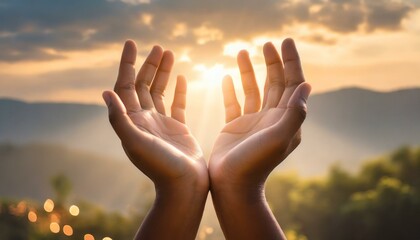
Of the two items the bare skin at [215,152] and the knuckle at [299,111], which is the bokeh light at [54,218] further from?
the knuckle at [299,111]

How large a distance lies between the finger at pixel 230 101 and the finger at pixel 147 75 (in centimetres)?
30

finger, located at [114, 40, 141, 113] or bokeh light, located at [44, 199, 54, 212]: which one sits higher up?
finger, located at [114, 40, 141, 113]

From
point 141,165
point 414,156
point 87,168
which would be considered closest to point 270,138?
point 141,165

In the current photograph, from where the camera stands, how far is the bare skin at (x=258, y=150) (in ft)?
5.98

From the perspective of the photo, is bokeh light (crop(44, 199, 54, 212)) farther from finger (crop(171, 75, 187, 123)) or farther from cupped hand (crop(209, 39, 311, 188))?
cupped hand (crop(209, 39, 311, 188))

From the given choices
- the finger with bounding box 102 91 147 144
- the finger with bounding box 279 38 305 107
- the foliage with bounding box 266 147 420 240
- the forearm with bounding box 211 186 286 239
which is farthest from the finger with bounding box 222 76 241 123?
the foliage with bounding box 266 147 420 240

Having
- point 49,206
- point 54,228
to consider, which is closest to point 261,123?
point 54,228

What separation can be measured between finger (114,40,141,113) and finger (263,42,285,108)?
0.47m

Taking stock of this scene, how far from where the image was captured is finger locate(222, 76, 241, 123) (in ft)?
7.43

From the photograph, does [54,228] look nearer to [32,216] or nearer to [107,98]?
[32,216]

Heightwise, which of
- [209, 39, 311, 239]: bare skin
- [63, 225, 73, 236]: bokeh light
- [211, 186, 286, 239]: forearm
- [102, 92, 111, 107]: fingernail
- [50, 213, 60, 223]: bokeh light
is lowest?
[63, 225, 73, 236]: bokeh light

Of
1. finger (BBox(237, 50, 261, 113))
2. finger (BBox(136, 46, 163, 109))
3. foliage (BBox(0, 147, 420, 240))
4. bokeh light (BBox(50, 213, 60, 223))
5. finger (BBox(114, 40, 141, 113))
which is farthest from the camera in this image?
foliage (BBox(0, 147, 420, 240))

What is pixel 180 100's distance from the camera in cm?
230

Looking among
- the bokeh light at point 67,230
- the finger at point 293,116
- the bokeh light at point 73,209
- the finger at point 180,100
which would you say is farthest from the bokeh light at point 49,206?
the finger at point 293,116
